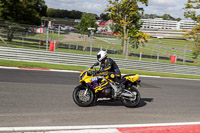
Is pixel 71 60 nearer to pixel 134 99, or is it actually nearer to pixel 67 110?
pixel 134 99

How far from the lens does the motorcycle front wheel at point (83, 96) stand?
261 inches

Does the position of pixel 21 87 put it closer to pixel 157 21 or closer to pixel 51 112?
pixel 51 112

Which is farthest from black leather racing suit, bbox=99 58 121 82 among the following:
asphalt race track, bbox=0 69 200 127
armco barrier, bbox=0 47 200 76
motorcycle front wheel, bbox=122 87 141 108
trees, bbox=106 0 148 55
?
trees, bbox=106 0 148 55

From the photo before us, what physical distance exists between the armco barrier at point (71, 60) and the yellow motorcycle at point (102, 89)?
1138 cm

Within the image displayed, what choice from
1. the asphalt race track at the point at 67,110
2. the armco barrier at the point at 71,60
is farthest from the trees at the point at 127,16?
the asphalt race track at the point at 67,110

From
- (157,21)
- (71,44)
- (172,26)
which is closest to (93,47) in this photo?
(71,44)

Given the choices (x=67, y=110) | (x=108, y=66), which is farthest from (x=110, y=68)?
(x=67, y=110)

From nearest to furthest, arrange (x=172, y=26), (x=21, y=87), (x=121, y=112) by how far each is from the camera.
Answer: (x=121, y=112)
(x=21, y=87)
(x=172, y=26)

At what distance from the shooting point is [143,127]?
5527 millimetres

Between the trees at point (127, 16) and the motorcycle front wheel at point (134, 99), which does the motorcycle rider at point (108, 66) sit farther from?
the trees at point (127, 16)

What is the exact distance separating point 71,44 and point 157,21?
14601 centimetres

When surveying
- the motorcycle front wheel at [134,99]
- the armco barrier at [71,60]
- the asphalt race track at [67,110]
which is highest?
the armco barrier at [71,60]

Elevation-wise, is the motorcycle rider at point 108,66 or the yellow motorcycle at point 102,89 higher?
the motorcycle rider at point 108,66

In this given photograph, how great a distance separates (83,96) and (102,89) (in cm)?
60
